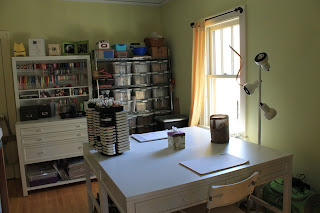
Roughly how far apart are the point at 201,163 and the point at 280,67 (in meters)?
1.46

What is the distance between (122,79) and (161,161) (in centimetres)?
254

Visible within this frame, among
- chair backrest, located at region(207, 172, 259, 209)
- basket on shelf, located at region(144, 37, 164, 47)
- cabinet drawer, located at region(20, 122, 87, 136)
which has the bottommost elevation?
chair backrest, located at region(207, 172, 259, 209)

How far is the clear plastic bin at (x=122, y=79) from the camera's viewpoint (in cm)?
425

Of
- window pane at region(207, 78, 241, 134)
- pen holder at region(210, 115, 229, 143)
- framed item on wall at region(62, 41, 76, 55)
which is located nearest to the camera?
pen holder at region(210, 115, 229, 143)

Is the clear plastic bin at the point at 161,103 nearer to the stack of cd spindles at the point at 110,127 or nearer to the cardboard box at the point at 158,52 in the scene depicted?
the cardboard box at the point at 158,52

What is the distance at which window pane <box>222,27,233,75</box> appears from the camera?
348 cm

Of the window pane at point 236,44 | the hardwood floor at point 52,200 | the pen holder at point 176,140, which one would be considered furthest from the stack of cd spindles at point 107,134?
the window pane at point 236,44

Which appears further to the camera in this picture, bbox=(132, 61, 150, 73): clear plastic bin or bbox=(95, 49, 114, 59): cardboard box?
bbox=(132, 61, 150, 73): clear plastic bin

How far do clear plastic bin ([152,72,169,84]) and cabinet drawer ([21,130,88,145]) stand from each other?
1.40m

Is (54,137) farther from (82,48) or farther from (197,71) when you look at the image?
(197,71)

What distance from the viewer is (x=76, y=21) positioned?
170 inches

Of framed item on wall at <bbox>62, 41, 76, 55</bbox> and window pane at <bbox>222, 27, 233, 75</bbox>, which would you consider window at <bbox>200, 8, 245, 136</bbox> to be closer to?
window pane at <bbox>222, 27, 233, 75</bbox>

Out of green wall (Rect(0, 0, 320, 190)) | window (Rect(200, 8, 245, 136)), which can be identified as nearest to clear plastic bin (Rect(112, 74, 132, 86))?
green wall (Rect(0, 0, 320, 190))

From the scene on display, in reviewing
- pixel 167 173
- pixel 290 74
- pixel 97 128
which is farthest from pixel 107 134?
pixel 290 74
